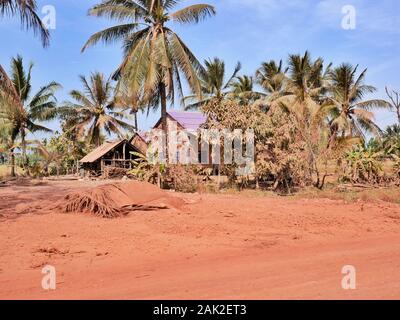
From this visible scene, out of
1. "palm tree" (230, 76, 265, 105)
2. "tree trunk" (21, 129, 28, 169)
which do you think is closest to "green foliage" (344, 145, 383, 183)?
"palm tree" (230, 76, 265, 105)

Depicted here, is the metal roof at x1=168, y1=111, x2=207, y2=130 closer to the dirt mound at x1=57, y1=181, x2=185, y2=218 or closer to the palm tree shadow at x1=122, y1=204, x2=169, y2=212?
the dirt mound at x1=57, y1=181, x2=185, y2=218

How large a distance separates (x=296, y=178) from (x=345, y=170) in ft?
10.5

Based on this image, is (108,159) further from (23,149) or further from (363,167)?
(363,167)

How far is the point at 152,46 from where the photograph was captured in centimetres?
1755

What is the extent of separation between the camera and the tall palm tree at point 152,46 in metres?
17.2

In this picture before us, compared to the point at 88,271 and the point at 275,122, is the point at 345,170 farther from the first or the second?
the point at 88,271

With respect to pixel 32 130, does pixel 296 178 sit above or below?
below

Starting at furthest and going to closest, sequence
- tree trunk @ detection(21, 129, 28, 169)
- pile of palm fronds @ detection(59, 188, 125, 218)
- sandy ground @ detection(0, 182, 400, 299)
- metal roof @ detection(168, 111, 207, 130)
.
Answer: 1. metal roof @ detection(168, 111, 207, 130)
2. tree trunk @ detection(21, 129, 28, 169)
3. pile of palm fronds @ detection(59, 188, 125, 218)
4. sandy ground @ detection(0, 182, 400, 299)

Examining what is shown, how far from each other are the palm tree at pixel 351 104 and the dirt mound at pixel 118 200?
17634mm

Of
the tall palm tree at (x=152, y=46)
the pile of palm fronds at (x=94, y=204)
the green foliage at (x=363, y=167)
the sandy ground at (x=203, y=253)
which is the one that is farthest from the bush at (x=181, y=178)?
the green foliage at (x=363, y=167)

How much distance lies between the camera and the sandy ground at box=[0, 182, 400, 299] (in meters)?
4.39

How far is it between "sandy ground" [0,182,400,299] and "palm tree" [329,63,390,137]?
16.4 metres

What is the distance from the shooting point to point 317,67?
28.0 m
